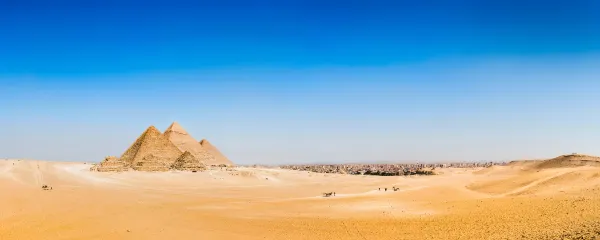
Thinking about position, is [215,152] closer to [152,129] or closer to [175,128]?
[175,128]

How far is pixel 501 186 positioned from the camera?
35.1 meters

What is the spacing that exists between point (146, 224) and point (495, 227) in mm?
13520

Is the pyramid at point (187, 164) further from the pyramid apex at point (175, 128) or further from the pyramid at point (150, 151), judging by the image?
the pyramid apex at point (175, 128)

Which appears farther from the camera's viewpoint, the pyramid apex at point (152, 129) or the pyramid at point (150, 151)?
the pyramid apex at point (152, 129)

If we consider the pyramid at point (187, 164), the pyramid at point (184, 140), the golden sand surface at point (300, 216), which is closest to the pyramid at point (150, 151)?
the pyramid at point (187, 164)

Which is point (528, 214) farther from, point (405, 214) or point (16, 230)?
point (16, 230)

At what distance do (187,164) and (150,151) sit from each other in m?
5.12

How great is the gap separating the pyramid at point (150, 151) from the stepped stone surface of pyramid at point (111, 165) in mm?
866

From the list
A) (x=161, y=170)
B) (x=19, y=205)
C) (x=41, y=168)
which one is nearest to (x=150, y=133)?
(x=161, y=170)

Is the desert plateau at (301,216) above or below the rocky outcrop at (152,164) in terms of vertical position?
below

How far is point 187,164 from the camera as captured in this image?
2189 inches

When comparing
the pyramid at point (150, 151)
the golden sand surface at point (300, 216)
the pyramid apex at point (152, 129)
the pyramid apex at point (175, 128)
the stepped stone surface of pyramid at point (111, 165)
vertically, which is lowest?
the golden sand surface at point (300, 216)

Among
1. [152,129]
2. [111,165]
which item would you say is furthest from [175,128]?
[111,165]

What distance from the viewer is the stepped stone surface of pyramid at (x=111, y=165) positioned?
160 ft
